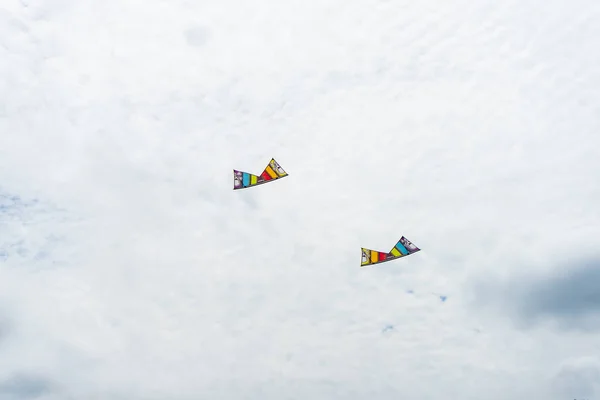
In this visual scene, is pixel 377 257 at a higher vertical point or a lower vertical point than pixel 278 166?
lower

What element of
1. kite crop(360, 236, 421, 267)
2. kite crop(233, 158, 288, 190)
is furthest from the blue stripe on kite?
kite crop(233, 158, 288, 190)

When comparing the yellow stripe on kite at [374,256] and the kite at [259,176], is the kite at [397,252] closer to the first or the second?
the yellow stripe on kite at [374,256]

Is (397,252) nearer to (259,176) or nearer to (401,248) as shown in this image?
(401,248)

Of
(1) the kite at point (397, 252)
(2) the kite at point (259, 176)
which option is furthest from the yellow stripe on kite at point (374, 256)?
(2) the kite at point (259, 176)

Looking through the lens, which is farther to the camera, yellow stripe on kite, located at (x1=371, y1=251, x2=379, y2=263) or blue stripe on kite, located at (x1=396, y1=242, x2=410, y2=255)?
yellow stripe on kite, located at (x1=371, y1=251, x2=379, y2=263)

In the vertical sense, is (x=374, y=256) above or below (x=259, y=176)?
below

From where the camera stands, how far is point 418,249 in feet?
273

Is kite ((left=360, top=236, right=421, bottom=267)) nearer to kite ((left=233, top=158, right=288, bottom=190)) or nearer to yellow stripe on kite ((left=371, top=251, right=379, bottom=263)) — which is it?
yellow stripe on kite ((left=371, top=251, right=379, bottom=263))

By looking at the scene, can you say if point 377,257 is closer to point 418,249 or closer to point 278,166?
point 418,249

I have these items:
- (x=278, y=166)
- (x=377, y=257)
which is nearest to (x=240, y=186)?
(x=278, y=166)

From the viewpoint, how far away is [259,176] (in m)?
80.8

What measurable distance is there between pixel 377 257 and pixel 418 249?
7295mm

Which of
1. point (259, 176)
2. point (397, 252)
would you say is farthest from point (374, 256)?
point (259, 176)

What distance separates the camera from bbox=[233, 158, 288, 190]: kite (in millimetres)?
79688
